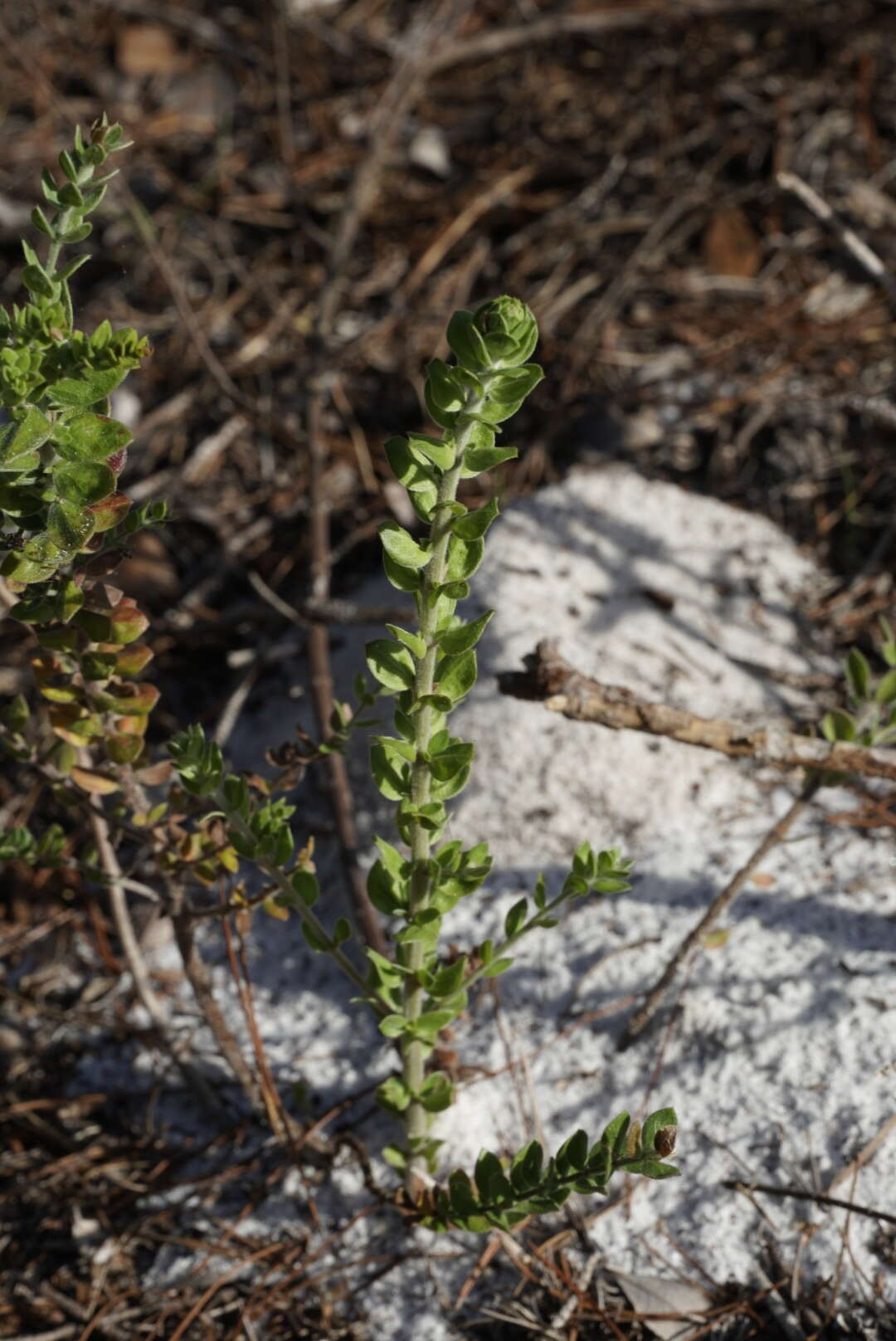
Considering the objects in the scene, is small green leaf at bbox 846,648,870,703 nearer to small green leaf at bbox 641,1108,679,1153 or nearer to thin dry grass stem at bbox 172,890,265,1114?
small green leaf at bbox 641,1108,679,1153

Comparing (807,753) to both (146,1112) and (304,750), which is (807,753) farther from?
(146,1112)

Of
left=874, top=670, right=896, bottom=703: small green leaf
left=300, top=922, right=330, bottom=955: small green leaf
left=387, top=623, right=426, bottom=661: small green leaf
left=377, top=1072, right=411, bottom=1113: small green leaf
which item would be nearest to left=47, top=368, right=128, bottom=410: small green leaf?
left=387, top=623, right=426, bottom=661: small green leaf

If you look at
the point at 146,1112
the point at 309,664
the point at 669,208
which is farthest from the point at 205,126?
the point at 146,1112

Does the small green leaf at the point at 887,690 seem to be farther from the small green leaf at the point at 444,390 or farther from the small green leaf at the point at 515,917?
the small green leaf at the point at 444,390

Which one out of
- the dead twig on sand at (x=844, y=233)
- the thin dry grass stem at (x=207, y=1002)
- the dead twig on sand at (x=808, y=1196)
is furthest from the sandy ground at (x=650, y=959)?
the dead twig on sand at (x=844, y=233)

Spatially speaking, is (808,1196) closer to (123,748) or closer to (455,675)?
(455,675)

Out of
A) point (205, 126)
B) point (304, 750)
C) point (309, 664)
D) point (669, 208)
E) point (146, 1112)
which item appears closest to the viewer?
point (304, 750)

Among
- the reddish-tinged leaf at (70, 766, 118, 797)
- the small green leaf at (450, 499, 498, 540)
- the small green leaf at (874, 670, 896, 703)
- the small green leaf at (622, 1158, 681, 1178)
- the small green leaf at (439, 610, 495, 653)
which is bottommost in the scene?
the small green leaf at (622, 1158, 681, 1178)
